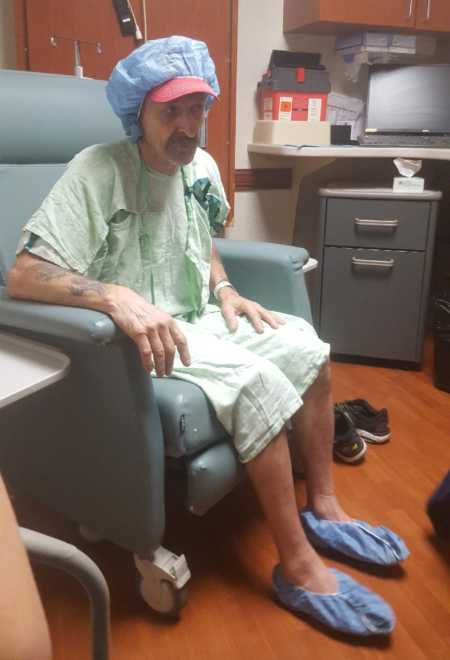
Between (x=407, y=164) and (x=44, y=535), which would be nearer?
(x=44, y=535)

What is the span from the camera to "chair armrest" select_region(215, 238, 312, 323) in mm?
1492

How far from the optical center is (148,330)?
3.36 ft

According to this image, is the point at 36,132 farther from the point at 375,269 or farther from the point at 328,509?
the point at 375,269

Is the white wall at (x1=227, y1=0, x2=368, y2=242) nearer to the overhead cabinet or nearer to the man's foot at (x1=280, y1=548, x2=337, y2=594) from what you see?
the overhead cabinet

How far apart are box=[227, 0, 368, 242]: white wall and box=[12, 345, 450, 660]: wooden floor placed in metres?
1.26

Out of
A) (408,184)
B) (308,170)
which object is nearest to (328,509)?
(408,184)

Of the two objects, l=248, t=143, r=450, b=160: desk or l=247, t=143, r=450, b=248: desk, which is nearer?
l=248, t=143, r=450, b=160: desk

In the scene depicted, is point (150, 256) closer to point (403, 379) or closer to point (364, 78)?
point (403, 379)

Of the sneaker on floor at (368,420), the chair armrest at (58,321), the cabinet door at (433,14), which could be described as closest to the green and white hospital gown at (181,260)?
the chair armrest at (58,321)

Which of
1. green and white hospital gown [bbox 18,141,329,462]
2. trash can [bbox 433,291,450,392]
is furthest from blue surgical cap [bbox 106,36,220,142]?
trash can [bbox 433,291,450,392]

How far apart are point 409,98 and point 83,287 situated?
1.92 m

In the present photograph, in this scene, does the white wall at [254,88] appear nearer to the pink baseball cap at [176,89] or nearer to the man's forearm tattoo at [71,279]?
the pink baseball cap at [176,89]

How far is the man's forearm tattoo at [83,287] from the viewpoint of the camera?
3.54ft

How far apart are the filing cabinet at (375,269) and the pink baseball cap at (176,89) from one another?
115 cm
